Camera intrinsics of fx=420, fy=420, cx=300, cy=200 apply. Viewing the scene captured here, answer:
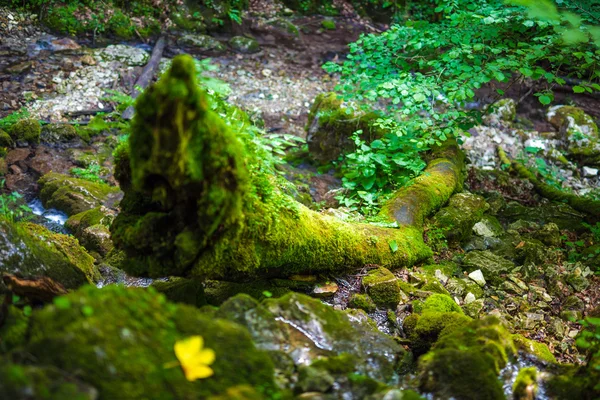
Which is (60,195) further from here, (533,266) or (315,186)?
(533,266)

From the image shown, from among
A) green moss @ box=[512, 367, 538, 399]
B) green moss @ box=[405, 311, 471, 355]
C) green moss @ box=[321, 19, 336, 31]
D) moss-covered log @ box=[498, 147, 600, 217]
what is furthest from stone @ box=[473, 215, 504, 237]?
green moss @ box=[321, 19, 336, 31]

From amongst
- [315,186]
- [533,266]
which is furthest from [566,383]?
[315,186]

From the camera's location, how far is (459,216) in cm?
600

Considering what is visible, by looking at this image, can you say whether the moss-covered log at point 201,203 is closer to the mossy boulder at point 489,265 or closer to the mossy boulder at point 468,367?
the mossy boulder at point 468,367

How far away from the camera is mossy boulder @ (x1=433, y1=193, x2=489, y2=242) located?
5.84 metres

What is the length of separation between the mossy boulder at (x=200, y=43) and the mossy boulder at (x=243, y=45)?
0.42 meters

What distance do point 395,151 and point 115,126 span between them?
648 cm

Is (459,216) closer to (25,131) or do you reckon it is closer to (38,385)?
(38,385)

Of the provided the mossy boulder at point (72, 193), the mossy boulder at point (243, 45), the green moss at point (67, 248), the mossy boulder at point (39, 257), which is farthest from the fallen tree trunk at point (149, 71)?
the mossy boulder at point (39, 257)

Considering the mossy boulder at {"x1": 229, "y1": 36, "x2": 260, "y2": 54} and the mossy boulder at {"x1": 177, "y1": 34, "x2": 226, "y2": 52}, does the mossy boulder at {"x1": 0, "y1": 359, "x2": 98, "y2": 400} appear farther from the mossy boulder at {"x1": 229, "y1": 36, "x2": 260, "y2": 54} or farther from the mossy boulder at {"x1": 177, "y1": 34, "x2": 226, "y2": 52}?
the mossy boulder at {"x1": 229, "y1": 36, "x2": 260, "y2": 54}

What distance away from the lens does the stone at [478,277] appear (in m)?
4.99

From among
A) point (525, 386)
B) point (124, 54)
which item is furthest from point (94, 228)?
point (124, 54)

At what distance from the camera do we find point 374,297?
403 cm

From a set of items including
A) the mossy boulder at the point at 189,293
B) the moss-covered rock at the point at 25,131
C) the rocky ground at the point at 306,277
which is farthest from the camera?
the moss-covered rock at the point at 25,131
